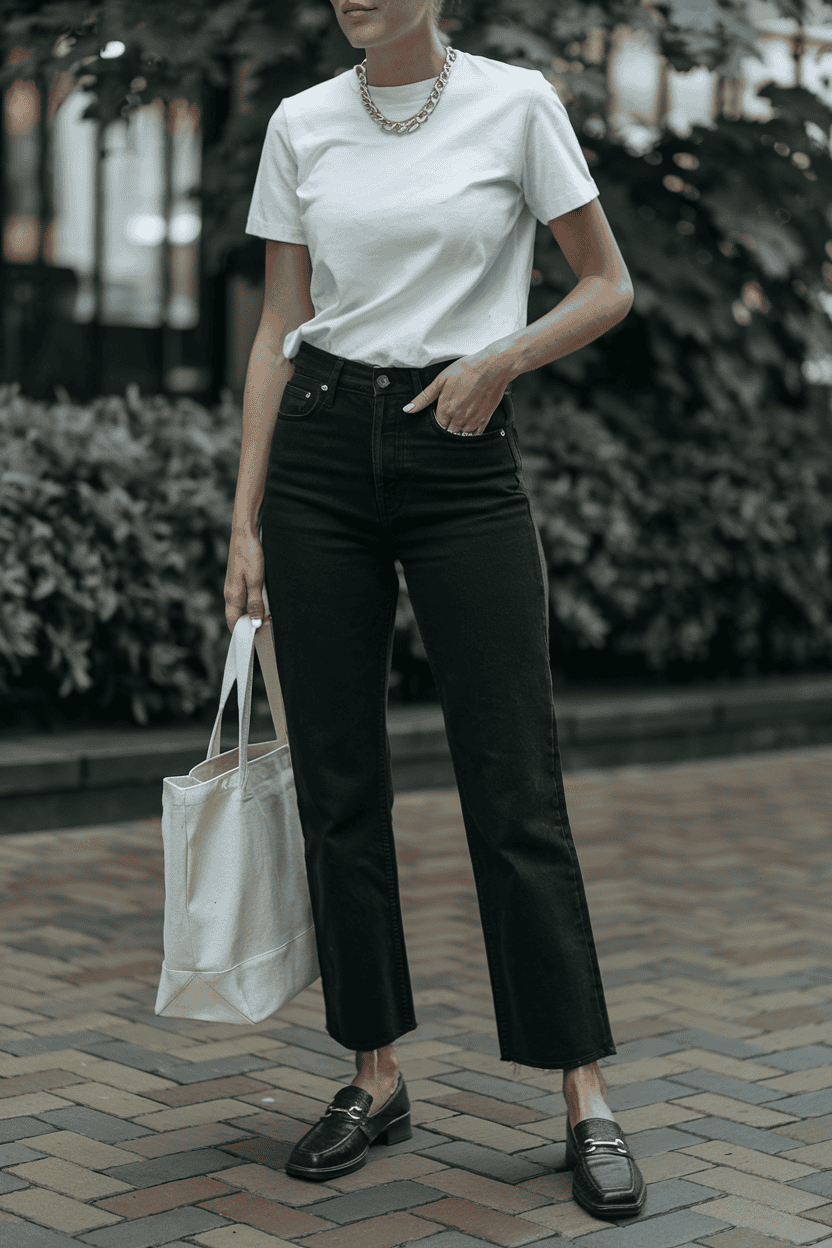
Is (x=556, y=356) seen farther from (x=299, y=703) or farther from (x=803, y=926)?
(x=803, y=926)

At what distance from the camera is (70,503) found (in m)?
5.62

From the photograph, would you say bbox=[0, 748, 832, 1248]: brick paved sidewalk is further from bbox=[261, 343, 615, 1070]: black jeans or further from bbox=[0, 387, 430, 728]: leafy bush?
bbox=[0, 387, 430, 728]: leafy bush

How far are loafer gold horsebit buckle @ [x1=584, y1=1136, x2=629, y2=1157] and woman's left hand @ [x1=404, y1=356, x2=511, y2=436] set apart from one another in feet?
3.75

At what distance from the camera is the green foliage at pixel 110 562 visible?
17.7ft

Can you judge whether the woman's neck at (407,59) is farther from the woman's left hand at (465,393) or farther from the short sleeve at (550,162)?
the woman's left hand at (465,393)

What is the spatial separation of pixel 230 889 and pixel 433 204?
113 cm

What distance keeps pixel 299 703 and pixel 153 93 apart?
14.5 feet

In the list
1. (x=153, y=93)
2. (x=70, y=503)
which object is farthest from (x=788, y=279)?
(x=70, y=503)

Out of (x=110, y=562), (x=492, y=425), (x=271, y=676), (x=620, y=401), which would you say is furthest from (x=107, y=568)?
(x=492, y=425)

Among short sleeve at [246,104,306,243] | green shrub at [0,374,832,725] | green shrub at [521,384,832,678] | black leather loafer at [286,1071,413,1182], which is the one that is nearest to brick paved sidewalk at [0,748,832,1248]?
black leather loafer at [286,1071,413,1182]

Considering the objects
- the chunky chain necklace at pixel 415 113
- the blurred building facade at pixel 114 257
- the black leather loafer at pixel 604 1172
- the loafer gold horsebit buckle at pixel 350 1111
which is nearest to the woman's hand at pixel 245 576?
the chunky chain necklace at pixel 415 113

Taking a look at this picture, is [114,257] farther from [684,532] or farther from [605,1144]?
[605,1144]

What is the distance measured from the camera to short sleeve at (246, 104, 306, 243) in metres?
2.73

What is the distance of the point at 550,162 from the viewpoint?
8.49ft
